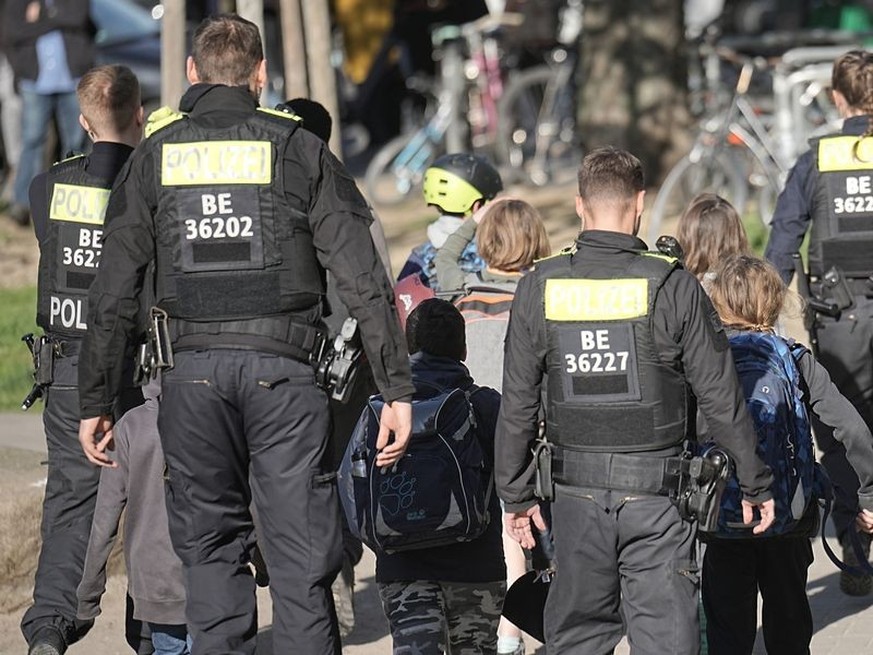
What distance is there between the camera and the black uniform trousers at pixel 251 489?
492 cm

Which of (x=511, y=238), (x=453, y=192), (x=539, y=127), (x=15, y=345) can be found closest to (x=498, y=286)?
(x=511, y=238)

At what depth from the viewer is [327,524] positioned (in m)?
4.98

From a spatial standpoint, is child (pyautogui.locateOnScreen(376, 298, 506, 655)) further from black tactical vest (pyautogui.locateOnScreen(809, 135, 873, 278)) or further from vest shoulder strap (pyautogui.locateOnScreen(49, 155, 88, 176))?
black tactical vest (pyautogui.locateOnScreen(809, 135, 873, 278))

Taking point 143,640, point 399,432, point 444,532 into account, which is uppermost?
point 399,432

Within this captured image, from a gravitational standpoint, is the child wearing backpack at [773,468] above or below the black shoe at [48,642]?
above

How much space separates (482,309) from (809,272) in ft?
5.15

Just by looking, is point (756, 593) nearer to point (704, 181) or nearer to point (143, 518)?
point (143, 518)

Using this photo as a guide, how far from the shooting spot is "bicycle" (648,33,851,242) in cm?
1167

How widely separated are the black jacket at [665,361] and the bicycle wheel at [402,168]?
9145 mm

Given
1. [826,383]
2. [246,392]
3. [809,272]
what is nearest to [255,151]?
[246,392]

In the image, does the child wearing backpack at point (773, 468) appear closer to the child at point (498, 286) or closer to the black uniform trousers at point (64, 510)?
the child at point (498, 286)

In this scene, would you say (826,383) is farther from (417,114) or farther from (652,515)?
(417,114)

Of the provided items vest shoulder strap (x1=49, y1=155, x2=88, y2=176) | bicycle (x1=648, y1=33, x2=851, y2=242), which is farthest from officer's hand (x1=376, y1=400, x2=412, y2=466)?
bicycle (x1=648, y1=33, x2=851, y2=242)

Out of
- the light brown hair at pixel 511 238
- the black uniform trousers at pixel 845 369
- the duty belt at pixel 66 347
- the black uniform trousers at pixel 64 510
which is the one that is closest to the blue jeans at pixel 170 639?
the black uniform trousers at pixel 64 510
